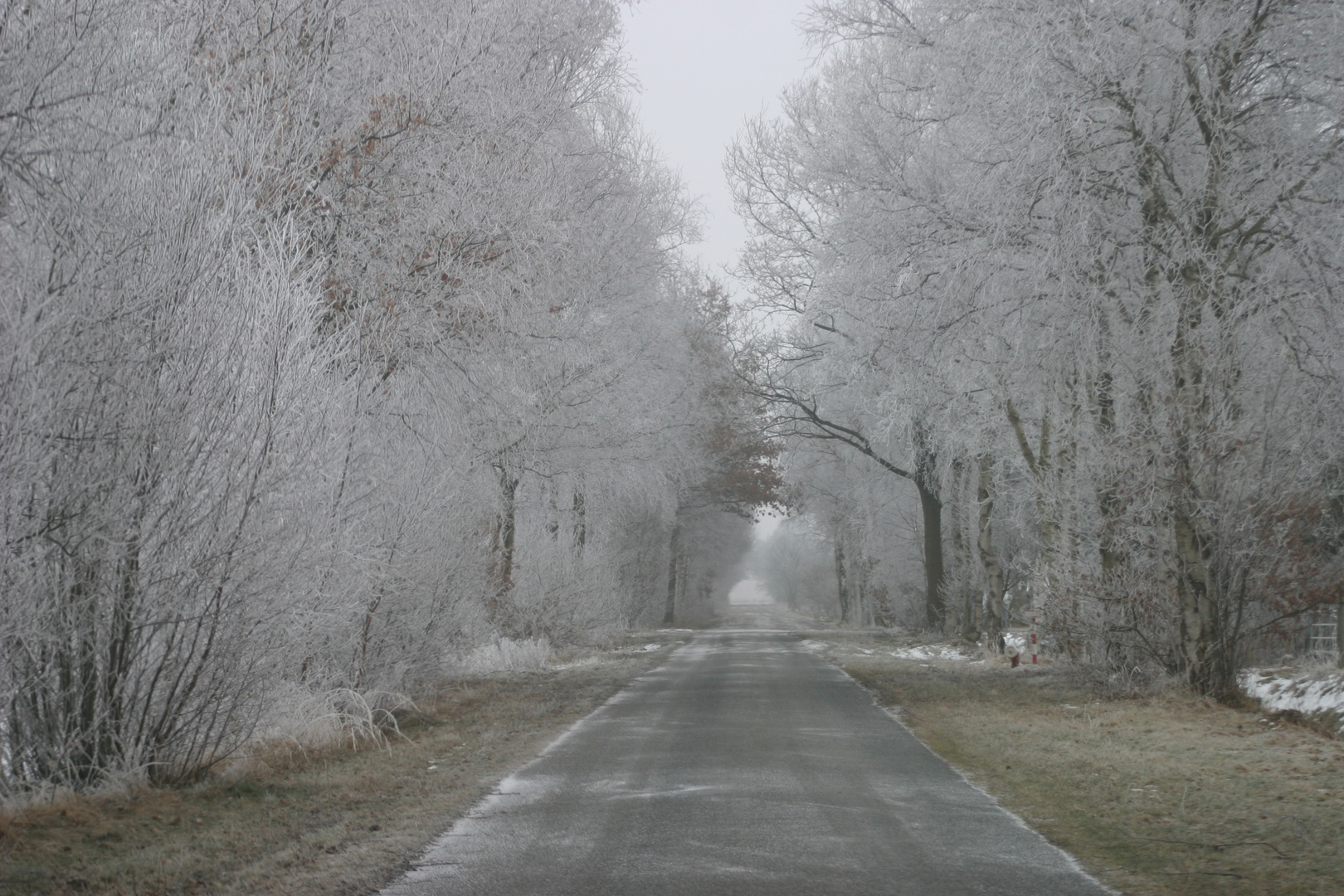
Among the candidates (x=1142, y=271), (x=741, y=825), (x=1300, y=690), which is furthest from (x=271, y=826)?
(x=1300, y=690)

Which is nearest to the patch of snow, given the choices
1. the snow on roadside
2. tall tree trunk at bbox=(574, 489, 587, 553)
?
tall tree trunk at bbox=(574, 489, 587, 553)

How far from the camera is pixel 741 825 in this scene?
6.61 metres

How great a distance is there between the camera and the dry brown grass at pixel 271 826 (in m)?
5.38

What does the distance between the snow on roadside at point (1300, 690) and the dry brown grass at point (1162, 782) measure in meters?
0.90

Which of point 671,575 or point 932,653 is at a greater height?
point 671,575

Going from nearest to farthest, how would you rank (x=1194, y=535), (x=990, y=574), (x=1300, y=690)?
1. (x=1194, y=535)
2. (x=1300, y=690)
3. (x=990, y=574)

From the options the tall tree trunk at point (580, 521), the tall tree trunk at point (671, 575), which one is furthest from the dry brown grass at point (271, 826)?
the tall tree trunk at point (671, 575)

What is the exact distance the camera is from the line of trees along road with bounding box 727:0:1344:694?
11.4 metres

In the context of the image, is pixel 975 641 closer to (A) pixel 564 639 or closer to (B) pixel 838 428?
(B) pixel 838 428

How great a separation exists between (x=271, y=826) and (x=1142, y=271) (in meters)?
11.0

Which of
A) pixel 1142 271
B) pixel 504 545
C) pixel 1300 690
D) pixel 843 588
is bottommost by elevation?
pixel 1300 690

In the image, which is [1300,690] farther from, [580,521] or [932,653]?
[580,521]

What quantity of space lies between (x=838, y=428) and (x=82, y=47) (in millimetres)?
21321

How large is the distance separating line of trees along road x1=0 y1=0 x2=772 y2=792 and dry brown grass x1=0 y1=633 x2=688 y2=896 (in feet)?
1.92
